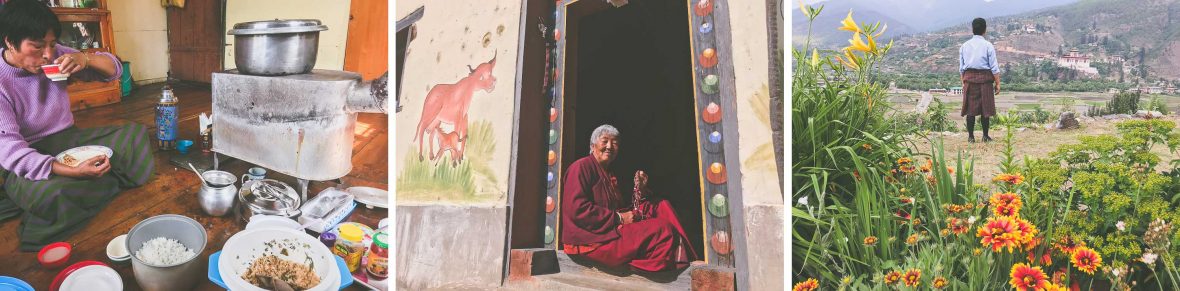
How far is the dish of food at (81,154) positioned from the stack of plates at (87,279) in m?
0.34

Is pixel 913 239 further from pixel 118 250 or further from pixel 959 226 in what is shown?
pixel 118 250

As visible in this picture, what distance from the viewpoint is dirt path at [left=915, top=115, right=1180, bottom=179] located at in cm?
228

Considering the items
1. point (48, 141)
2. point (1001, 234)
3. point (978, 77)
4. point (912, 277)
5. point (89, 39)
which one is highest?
point (89, 39)

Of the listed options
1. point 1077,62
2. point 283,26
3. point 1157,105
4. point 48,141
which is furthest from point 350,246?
point 1157,105

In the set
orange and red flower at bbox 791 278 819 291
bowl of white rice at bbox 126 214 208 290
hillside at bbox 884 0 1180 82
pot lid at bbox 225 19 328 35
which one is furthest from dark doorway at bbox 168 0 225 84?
hillside at bbox 884 0 1180 82

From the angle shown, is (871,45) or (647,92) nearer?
(647,92)

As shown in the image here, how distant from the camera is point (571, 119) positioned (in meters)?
1.97

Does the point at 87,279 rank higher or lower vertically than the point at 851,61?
lower

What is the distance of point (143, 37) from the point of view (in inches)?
92.9

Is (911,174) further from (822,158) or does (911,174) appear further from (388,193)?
(388,193)

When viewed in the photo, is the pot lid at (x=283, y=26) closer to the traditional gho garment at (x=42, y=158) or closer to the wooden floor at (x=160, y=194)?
the wooden floor at (x=160, y=194)

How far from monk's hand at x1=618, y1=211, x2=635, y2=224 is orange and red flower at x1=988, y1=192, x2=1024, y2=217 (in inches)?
41.3

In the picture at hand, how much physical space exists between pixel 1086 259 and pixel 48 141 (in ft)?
10.5

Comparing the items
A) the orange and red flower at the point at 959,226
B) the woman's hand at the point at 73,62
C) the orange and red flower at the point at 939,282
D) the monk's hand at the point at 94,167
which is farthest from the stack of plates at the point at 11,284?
the orange and red flower at the point at 959,226
